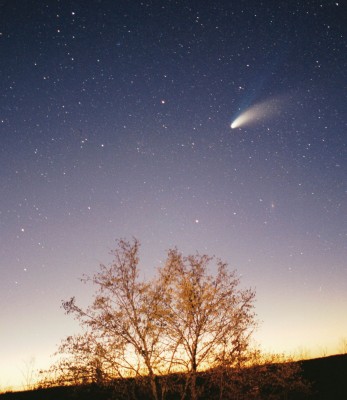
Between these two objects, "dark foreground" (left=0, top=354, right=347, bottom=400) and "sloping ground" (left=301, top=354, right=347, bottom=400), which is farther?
"sloping ground" (left=301, top=354, right=347, bottom=400)

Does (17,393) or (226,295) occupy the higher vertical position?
(226,295)

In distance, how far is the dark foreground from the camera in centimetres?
1739

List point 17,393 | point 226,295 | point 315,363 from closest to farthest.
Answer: point 226,295, point 17,393, point 315,363

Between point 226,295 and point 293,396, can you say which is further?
point 293,396

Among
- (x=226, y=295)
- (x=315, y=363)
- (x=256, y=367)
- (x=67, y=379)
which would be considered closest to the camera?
(x=67, y=379)

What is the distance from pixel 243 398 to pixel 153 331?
4332mm

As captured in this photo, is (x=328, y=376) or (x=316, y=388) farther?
(x=328, y=376)

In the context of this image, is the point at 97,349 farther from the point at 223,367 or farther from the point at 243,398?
the point at 243,398

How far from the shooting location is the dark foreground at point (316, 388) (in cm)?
1739

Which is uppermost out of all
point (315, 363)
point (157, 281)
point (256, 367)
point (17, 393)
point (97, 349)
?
point (157, 281)

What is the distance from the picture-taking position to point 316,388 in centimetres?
2689

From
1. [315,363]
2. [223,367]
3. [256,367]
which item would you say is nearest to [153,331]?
[223,367]

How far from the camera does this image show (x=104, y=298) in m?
13.7

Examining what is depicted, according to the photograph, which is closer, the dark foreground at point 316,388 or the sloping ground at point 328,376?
the dark foreground at point 316,388
